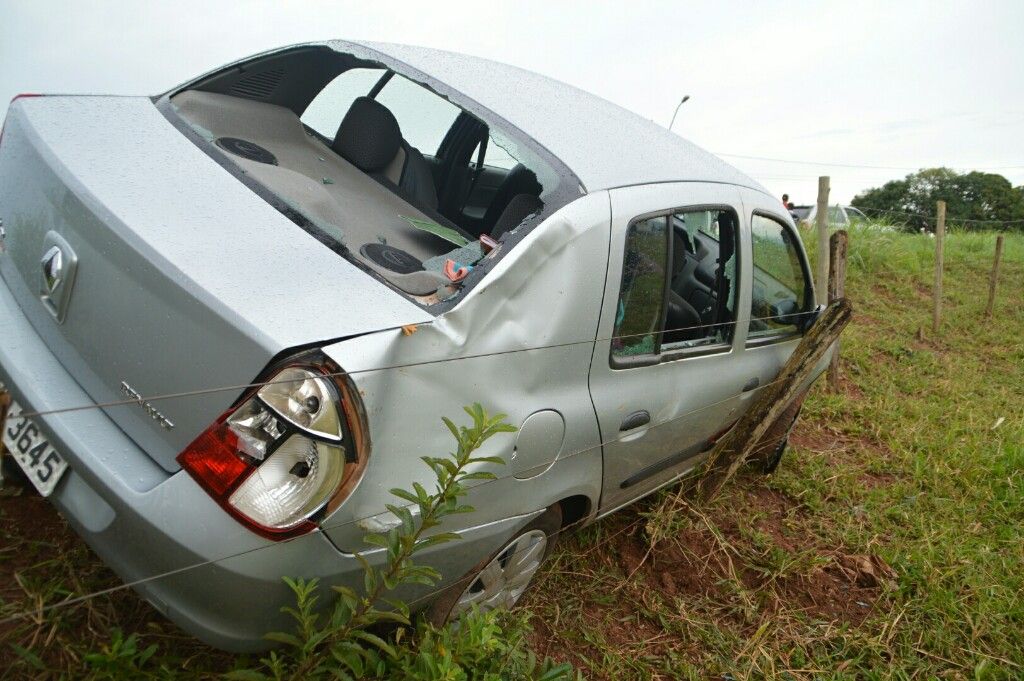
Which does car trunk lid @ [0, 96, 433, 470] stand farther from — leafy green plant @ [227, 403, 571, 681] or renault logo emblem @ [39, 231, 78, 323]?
leafy green plant @ [227, 403, 571, 681]

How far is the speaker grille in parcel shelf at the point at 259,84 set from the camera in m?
2.99

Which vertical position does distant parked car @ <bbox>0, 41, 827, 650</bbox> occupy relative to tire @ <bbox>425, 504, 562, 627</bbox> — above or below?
above

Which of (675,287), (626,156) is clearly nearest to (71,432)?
(626,156)

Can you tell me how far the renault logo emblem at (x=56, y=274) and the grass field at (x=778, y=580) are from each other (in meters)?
0.49

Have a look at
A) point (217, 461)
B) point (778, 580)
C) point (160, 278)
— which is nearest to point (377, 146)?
point (160, 278)

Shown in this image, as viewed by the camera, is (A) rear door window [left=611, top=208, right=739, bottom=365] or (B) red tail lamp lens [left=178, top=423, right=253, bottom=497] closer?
(B) red tail lamp lens [left=178, top=423, right=253, bottom=497]

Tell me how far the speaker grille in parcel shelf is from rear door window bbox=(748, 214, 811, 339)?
78.6 inches

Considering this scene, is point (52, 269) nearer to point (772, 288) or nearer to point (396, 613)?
point (396, 613)

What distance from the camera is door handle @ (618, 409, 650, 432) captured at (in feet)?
7.94

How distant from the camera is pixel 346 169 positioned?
2.95 metres

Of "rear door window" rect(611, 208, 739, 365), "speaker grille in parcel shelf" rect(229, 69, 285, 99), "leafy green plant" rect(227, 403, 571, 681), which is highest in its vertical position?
"speaker grille in parcel shelf" rect(229, 69, 285, 99)

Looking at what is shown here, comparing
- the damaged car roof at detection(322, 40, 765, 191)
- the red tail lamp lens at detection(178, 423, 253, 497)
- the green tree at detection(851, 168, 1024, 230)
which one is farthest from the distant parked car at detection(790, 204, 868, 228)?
the green tree at detection(851, 168, 1024, 230)

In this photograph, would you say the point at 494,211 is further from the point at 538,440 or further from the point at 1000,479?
the point at 1000,479

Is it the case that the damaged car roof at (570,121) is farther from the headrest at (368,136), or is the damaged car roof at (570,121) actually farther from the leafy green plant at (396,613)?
the leafy green plant at (396,613)
